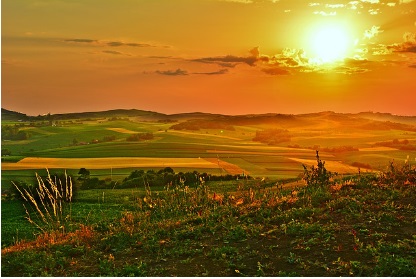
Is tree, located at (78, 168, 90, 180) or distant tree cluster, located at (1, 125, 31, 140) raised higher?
distant tree cluster, located at (1, 125, 31, 140)

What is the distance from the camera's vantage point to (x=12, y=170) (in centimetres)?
2642

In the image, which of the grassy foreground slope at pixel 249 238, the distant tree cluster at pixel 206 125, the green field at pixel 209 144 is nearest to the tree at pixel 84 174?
the green field at pixel 209 144

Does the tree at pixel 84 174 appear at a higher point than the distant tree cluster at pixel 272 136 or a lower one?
lower

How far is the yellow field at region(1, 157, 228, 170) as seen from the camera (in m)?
25.9

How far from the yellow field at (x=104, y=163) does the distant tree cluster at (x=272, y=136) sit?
3572 millimetres

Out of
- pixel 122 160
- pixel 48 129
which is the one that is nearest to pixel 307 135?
pixel 122 160

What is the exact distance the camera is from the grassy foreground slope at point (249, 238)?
9875 millimetres

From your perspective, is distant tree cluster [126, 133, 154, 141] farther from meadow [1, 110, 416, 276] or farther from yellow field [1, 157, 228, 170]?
meadow [1, 110, 416, 276]

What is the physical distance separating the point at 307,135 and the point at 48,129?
1385cm

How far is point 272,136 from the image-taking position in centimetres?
2784

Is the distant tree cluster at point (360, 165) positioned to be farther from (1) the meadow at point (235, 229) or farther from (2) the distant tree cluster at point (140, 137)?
(2) the distant tree cluster at point (140, 137)

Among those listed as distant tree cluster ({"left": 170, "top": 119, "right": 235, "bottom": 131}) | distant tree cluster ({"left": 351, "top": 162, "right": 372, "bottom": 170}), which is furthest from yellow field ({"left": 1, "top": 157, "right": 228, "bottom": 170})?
distant tree cluster ({"left": 351, "top": 162, "right": 372, "bottom": 170})

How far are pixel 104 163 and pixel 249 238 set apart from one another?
1706 centimetres

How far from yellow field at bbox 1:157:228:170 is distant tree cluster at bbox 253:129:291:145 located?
141 inches
